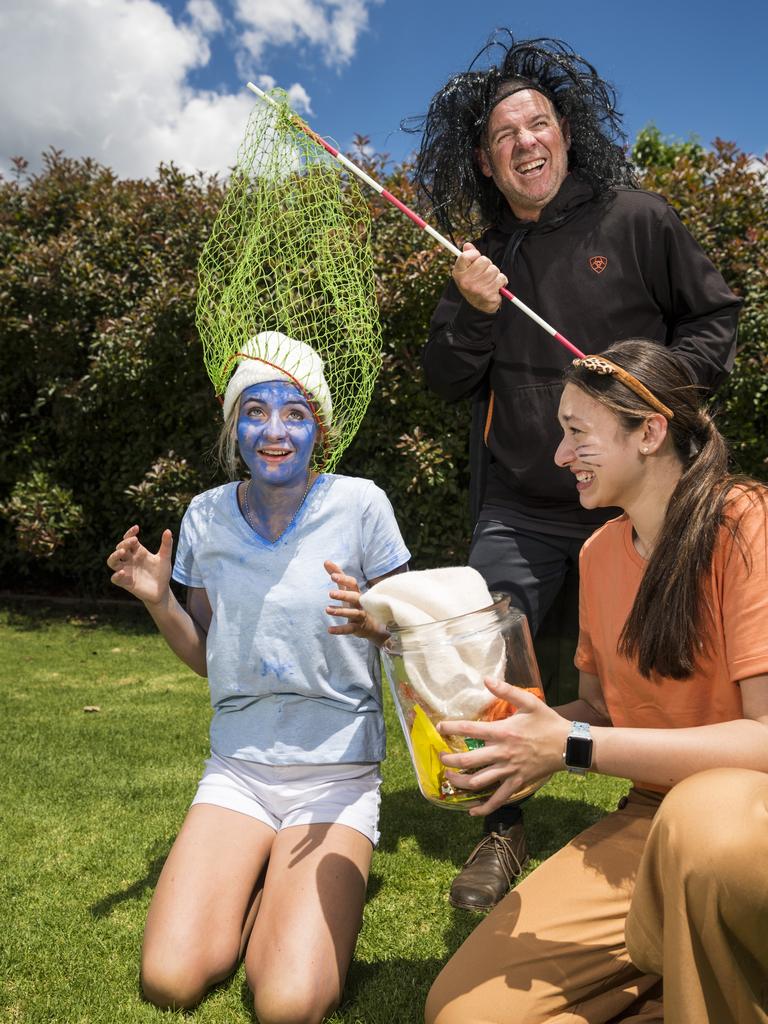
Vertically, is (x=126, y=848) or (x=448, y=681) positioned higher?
(x=448, y=681)

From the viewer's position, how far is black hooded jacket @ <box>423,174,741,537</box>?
3.33 m

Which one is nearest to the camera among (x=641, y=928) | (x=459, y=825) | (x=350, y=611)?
(x=641, y=928)

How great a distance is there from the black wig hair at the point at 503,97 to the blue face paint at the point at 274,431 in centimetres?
128

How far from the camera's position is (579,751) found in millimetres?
1932

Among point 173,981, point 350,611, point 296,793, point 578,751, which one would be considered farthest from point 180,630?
point 578,751

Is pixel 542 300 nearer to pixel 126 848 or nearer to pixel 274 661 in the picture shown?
pixel 274 661

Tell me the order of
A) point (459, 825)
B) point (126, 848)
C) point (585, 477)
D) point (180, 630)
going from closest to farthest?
1. point (585, 477)
2. point (180, 630)
3. point (126, 848)
4. point (459, 825)

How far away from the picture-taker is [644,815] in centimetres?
246

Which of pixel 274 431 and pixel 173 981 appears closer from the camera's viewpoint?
pixel 173 981

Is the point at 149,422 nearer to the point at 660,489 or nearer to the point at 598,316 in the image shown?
the point at 598,316

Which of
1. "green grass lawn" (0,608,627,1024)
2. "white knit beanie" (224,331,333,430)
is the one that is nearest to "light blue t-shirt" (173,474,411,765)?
"white knit beanie" (224,331,333,430)

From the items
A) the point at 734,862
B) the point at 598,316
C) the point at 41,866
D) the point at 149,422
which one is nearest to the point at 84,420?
the point at 149,422

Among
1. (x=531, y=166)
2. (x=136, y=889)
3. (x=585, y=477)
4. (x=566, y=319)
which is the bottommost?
(x=136, y=889)

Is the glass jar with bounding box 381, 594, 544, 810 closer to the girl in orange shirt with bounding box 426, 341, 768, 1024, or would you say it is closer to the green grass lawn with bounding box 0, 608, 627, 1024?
the girl in orange shirt with bounding box 426, 341, 768, 1024
